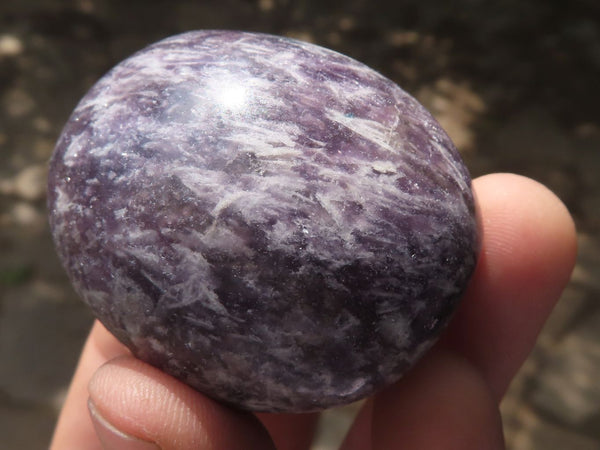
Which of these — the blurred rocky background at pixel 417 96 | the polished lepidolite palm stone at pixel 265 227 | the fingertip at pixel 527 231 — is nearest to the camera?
the polished lepidolite palm stone at pixel 265 227

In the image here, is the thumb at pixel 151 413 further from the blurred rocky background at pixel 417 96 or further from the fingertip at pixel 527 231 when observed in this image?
the blurred rocky background at pixel 417 96

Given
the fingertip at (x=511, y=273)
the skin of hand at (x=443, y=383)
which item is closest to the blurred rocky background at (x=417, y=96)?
the skin of hand at (x=443, y=383)

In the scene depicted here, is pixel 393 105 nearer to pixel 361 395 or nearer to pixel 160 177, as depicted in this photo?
pixel 160 177

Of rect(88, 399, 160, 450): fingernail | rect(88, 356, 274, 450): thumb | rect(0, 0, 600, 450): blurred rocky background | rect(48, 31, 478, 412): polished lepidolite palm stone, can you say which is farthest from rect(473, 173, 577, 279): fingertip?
rect(0, 0, 600, 450): blurred rocky background

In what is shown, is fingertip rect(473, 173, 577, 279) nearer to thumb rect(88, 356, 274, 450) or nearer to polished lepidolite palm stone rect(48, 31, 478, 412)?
polished lepidolite palm stone rect(48, 31, 478, 412)

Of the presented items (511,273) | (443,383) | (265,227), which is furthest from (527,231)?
(265,227)

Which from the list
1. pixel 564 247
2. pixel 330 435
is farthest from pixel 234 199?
pixel 330 435

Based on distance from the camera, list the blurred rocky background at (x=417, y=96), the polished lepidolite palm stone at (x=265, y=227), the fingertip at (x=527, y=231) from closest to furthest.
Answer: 1. the polished lepidolite palm stone at (x=265, y=227)
2. the fingertip at (x=527, y=231)
3. the blurred rocky background at (x=417, y=96)
